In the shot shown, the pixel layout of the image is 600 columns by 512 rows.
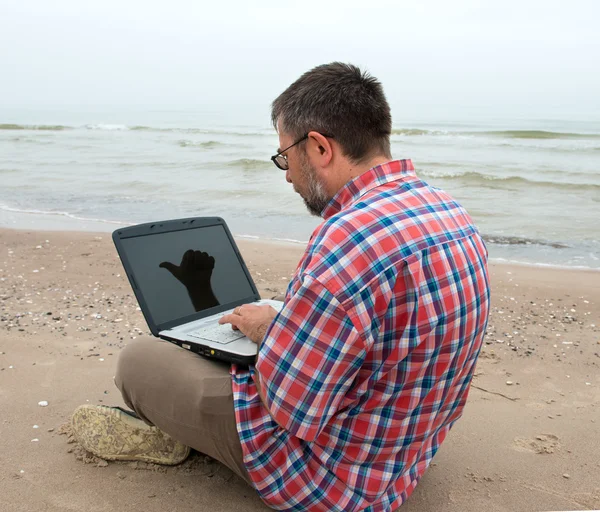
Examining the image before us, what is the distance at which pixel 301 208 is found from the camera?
10703 millimetres

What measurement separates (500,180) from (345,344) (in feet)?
43.4

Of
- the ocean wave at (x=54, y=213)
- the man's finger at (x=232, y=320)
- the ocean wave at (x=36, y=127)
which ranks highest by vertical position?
the man's finger at (x=232, y=320)

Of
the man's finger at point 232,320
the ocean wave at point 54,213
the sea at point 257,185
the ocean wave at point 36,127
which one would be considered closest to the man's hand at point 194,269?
the man's finger at point 232,320

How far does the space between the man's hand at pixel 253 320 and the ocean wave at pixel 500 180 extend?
40.1ft

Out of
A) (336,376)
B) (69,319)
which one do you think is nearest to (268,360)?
(336,376)

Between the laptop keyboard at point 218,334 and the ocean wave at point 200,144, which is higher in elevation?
the laptop keyboard at point 218,334

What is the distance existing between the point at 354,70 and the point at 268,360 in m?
0.99

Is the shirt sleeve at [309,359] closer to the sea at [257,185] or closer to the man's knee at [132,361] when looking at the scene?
the man's knee at [132,361]

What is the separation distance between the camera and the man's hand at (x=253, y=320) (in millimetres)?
2252

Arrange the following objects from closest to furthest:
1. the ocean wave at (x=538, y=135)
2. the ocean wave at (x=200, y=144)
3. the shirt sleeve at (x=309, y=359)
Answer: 1. the shirt sleeve at (x=309, y=359)
2. the ocean wave at (x=200, y=144)
3. the ocean wave at (x=538, y=135)

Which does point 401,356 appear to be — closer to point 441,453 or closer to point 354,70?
point 354,70

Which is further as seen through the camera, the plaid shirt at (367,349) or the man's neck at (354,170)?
the man's neck at (354,170)

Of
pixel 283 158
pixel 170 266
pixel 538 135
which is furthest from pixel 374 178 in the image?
pixel 538 135

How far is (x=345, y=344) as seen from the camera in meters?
1.77
